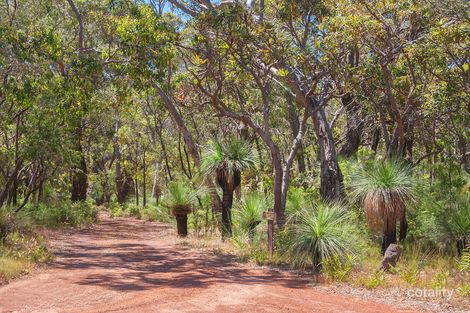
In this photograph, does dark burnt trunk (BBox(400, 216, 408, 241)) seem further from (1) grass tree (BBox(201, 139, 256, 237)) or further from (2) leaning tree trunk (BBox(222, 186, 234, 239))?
(2) leaning tree trunk (BBox(222, 186, 234, 239))

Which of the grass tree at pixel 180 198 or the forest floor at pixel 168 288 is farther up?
the grass tree at pixel 180 198

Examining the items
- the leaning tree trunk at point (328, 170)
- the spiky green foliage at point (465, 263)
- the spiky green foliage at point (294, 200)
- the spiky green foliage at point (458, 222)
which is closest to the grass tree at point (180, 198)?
the spiky green foliage at point (294, 200)

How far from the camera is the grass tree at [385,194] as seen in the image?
10930mm

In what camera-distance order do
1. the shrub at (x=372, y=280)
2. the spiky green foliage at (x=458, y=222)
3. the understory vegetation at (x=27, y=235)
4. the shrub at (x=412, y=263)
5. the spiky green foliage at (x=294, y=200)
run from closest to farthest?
the shrub at (x=372, y=280)
the shrub at (x=412, y=263)
the understory vegetation at (x=27, y=235)
the spiky green foliage at (x=458, y=222)
the spiky green foliage at (x=294, y=200)

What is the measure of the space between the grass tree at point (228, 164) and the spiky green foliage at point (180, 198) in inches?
81.8

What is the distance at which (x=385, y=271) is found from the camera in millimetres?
10297

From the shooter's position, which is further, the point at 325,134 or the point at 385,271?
the point at 325,134

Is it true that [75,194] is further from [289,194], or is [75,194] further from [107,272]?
[107,272]

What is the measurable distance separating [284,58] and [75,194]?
64.0ft

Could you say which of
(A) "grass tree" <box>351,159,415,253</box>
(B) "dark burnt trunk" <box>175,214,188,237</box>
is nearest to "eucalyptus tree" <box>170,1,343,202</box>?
(A) "grass tree" <box>351,159,415,253</box>

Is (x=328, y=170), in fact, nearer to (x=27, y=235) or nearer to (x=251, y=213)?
(x=251, y=213)

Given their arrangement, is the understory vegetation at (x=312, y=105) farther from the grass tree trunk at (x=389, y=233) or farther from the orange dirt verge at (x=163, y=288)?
the orange dirt verge at (x=163, y=288)

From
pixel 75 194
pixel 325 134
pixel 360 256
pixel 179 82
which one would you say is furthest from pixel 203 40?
pixel 75 194

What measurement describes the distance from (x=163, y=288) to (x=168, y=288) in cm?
9
